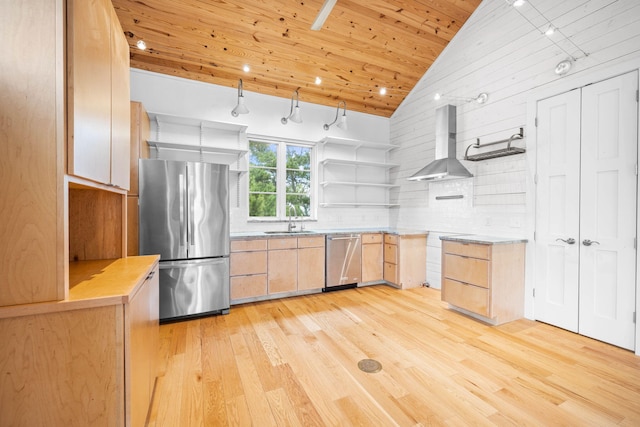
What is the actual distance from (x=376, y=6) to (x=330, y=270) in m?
3.64

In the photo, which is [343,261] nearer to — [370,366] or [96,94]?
[370,366]

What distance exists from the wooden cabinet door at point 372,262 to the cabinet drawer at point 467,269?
1.28 metres

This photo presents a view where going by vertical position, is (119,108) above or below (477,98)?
below

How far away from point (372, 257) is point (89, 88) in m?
4.11

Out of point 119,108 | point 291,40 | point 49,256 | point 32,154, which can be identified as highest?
point 291,40

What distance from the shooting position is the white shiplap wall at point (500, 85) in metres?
2.68

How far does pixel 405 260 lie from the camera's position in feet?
14.5

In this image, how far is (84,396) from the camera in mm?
993

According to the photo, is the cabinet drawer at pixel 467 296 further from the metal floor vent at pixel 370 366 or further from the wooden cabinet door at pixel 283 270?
the wooden cabinet door at pixel 283 270

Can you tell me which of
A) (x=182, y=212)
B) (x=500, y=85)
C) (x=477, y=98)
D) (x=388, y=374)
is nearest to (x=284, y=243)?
(x=182, y=212)

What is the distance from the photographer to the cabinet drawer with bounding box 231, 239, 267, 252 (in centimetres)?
363

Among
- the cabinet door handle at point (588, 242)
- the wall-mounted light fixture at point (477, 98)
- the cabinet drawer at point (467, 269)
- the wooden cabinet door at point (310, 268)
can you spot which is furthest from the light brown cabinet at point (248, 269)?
the cabinet door handle at point (588, 242)

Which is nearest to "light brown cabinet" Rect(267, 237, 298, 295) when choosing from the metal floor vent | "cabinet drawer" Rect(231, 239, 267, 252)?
"cabinet drawer" Rect(231, 239, 267, 252)

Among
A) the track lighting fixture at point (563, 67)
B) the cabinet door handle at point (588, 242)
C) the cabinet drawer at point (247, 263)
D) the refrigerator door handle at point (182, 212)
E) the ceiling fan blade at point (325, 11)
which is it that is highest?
the ceiling fan blade at point (325, 11)
